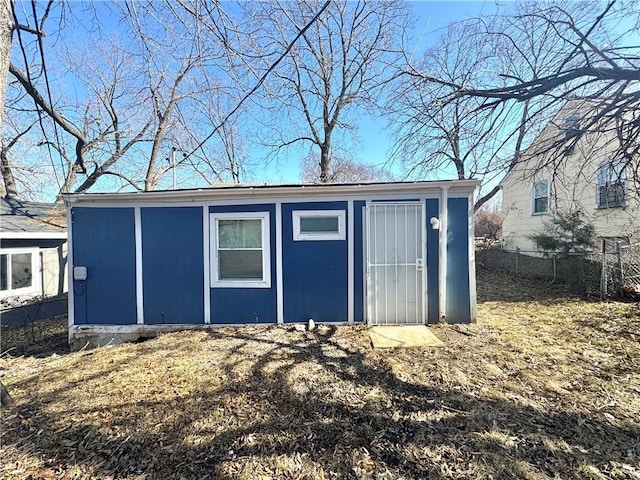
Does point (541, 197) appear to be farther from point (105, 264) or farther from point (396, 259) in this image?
point (105, 264)

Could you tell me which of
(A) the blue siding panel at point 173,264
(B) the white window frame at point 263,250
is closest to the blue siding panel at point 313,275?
(B) the white window frame at point 263,250

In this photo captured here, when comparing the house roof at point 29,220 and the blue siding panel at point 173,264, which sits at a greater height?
the house roof at point 29,220

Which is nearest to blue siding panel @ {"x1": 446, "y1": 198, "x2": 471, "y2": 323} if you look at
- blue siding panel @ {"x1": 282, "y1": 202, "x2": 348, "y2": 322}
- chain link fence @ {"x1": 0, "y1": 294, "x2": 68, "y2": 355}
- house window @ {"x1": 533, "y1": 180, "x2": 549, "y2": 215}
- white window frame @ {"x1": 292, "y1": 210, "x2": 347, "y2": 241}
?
blue siding panel @ {"x1": 282, "y1": 202, "x2": 348, "y2": 322}

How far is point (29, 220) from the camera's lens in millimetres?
8734

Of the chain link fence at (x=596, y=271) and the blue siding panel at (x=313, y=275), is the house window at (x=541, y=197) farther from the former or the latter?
the blue siding panel at (x=313, y=275)

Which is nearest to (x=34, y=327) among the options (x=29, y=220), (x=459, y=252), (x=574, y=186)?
(x=29, y=220)

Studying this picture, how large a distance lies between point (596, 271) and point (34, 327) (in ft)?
45.2

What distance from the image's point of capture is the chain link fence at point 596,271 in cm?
605

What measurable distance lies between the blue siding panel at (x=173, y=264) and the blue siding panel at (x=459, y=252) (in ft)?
14.5

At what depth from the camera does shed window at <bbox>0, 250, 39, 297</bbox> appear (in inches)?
287

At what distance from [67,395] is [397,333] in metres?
4.22

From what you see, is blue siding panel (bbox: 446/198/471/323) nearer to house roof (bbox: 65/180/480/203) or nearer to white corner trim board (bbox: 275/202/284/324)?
house roof (bbox: 65/180/480/203)

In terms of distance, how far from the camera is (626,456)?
207cm

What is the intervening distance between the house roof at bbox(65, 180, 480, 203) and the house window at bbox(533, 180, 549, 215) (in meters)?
7.98
